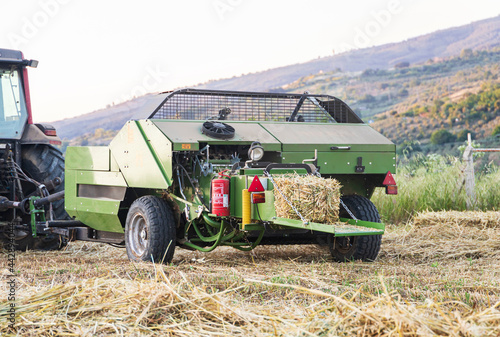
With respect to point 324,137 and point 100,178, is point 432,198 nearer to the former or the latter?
point 324,137

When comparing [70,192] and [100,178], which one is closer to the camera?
[100,178]

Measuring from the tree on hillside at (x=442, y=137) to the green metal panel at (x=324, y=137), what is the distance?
2664 centimetres

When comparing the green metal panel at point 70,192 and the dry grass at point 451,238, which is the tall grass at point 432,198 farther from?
the green metal panel at point 70,192

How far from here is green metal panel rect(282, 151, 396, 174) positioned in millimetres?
7090

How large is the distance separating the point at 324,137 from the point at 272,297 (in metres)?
3.05

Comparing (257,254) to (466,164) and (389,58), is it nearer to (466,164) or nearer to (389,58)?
(466,164)

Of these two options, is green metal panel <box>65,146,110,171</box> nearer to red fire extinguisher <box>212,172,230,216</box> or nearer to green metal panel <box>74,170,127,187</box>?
green metal panel <box>74,170,127,187</box>

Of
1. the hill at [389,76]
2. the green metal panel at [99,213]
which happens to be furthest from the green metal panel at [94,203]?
the hill at [389,76]

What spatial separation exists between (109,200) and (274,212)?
239 centimetres

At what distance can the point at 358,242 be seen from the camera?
22.4ft

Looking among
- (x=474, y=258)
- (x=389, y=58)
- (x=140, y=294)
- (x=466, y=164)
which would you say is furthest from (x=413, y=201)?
(x=389, y=58)

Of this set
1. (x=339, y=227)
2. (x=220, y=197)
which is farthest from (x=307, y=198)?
(x=220, y=197)

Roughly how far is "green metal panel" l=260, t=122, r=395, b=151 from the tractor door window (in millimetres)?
3204

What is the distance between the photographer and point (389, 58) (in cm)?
6738
